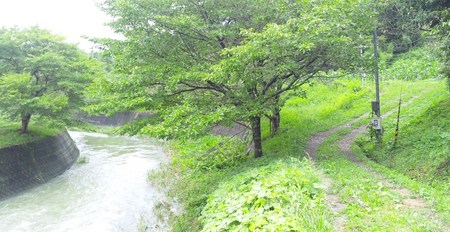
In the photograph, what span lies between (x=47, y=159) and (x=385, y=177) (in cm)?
1603

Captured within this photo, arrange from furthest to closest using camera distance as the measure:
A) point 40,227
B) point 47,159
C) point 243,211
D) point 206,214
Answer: point 47,159
point 40,227
point 206,214
point 243,211

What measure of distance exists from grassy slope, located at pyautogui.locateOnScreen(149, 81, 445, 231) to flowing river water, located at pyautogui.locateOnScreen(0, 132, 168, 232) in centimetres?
132

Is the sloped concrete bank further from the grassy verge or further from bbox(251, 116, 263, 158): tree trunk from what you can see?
the grassy verge

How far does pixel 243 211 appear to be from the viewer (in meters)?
5.23

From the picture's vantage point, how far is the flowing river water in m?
11.1

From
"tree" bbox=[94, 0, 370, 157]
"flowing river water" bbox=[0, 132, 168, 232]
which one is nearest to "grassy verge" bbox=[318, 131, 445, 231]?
"tree" bbox=[94, 0, 370, 157]

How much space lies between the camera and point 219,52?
11.1 metres

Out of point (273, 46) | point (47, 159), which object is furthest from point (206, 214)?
point (47, 159)

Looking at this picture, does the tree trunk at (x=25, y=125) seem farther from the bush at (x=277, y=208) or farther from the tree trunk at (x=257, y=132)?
the bush at (x=277, y=208)

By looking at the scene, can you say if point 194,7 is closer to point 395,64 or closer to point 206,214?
point 206,214

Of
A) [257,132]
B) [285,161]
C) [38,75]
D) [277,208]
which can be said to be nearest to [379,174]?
[285,161]

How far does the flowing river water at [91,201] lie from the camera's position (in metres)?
11.1

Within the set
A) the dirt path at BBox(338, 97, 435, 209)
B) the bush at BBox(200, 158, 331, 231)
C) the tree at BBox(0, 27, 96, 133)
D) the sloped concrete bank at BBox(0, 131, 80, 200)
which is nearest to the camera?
the bush at BBox(200, 158, 331, 231)

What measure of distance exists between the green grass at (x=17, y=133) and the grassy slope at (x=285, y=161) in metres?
7.06
